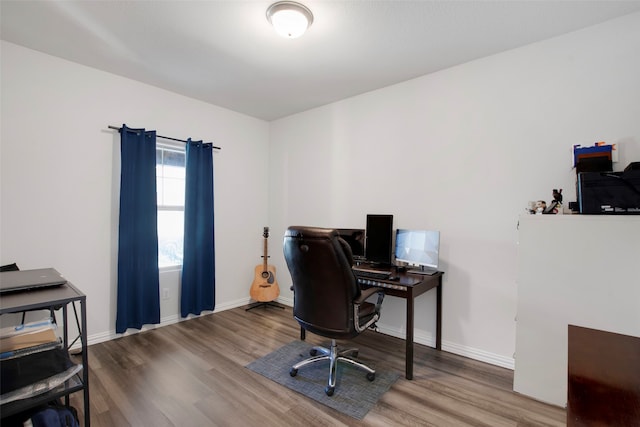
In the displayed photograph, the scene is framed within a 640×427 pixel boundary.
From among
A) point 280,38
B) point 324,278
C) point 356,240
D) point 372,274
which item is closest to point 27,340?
point 324,278

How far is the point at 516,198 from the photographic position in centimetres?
242

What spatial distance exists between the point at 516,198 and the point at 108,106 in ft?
12.6

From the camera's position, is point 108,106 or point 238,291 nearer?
point 108,106

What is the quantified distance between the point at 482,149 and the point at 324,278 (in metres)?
1.81

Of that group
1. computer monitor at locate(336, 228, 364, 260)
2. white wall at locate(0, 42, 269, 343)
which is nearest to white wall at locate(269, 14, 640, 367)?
computer monitor at locate(336, 228, 364, 260)

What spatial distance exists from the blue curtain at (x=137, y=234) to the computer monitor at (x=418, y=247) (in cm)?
253

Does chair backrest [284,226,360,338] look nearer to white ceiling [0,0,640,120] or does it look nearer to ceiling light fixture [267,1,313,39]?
ceiling light fixture [267,1,313,39]

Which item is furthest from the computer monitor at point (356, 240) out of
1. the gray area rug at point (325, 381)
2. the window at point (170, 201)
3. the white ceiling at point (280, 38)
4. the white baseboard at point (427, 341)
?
the window at point (170, 201)

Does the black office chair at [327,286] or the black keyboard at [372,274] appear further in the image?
the black keyboard at [372,274]

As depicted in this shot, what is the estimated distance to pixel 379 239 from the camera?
118 inches

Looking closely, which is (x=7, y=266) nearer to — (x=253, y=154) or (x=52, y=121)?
(x=52, y=121)

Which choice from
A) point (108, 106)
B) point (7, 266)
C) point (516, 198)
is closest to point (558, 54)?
point (516, 198)

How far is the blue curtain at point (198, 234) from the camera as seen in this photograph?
3449mm

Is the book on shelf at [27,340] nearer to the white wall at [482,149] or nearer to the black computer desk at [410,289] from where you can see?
the black computer desk at [410,289]
